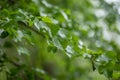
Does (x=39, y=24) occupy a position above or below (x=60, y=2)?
above

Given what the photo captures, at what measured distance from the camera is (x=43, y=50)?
2217 mm

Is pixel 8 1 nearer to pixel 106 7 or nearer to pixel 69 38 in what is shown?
pixel 69 38

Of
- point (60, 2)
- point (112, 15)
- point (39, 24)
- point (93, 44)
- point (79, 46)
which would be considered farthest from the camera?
point (60, 2)

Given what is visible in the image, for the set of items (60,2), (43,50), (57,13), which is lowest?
(43,50)

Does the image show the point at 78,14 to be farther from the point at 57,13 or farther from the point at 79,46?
the point at 79,46

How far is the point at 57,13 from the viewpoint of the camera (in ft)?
4.89

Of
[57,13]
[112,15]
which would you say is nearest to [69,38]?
[57,13]

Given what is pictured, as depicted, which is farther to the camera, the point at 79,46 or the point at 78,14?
the point at 78,14

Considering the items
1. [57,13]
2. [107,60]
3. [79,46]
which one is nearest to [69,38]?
[79,46]

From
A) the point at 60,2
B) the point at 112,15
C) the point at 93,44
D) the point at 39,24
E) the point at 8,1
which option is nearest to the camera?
the point at 39,24

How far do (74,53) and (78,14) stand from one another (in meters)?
1.19

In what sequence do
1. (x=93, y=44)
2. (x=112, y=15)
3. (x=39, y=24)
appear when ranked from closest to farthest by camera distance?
1. (x=39, y=24)
2. (x=112, y=15)
3. (x=93, y=44)

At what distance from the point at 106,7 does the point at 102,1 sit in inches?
1.7

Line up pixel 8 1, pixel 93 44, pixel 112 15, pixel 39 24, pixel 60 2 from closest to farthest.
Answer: pixel 39 24 → pixel 8 1 → pixel 112 15 → pixel 93 44 → pixel 60 2
